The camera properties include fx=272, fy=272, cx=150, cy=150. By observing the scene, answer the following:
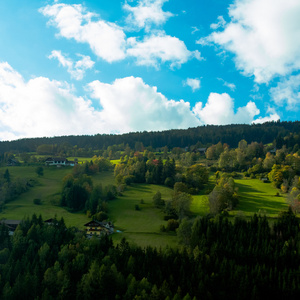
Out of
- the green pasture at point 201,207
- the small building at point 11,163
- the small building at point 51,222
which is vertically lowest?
the small building at point 51,222

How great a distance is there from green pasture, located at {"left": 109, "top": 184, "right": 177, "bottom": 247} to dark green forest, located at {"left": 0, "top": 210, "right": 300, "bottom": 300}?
6623 millimetres

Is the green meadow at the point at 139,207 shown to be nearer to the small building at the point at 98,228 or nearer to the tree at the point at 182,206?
the small building at the point at 98,228

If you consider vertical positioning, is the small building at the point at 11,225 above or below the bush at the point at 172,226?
below

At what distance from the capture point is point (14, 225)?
224 feet

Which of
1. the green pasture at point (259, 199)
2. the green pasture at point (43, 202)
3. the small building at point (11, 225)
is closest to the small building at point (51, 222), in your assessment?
the green pasture at point (43, 202)

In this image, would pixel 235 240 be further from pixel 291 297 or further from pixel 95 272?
pixel 95 272

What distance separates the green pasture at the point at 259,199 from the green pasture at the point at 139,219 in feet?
77.9

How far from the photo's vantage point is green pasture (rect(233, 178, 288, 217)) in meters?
78.7

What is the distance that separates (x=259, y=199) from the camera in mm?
89312

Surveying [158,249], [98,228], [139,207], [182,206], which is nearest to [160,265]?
[158,249]

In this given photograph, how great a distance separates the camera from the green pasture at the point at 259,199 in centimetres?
7869

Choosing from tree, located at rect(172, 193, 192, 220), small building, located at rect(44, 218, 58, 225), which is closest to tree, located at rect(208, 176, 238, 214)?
tree, located at rect(172, 193, 192, 220)

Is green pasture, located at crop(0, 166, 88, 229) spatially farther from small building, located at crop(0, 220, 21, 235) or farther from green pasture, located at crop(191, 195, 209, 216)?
green pasture, located at crop(191, 195, 209, 216)

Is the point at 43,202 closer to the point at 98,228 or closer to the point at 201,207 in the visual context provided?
the point at 98,228
